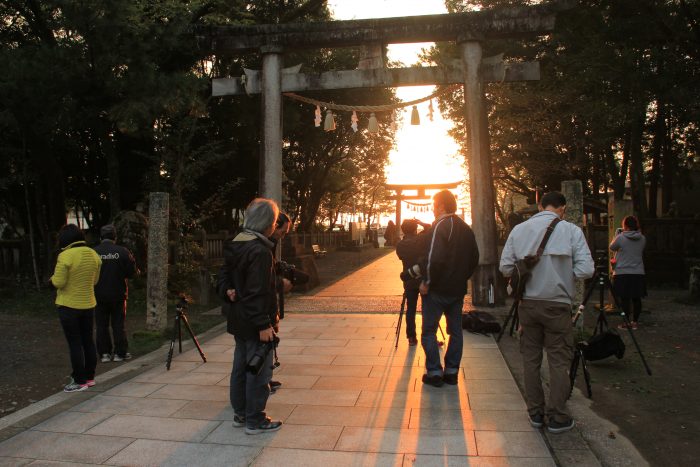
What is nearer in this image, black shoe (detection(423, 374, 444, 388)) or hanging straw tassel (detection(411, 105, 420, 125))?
black shoe (detection(423, 374, 444, 388))

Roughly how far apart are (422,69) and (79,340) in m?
8.05

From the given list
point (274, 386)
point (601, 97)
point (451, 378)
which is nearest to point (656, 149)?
point (601, 97)

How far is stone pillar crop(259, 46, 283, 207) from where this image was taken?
11.2 meters

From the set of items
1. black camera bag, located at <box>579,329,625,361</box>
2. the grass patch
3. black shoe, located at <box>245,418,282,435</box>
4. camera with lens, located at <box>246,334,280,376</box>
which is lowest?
the grass patch

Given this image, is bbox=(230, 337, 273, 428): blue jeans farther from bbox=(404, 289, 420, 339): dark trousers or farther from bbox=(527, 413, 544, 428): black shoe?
bbox=(404, 289, 420, 339): dark trousers

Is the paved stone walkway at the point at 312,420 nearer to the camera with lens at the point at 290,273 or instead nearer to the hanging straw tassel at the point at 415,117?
the camera with lens at the point at 290,273

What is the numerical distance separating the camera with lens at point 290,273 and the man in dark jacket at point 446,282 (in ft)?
4.02

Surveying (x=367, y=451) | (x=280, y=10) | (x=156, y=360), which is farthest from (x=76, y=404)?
(x=280, y=10)

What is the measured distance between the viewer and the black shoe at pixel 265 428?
166 inches

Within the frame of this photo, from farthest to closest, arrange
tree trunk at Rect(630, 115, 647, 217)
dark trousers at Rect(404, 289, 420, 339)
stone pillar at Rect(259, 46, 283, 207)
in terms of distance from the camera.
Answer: tree trunk at Rect(630, 115, 647, 217) → stone pillar at Rect(259, 46, 283, 207) → dark trousers at Rect(404, 289, 420, 339)

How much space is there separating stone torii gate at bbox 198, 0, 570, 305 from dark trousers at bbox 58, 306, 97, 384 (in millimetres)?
5814

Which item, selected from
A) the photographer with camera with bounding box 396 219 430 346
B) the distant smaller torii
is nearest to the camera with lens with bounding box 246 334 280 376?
the photographer with camera with bounding box 396 219 430 346

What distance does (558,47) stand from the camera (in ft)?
59.6

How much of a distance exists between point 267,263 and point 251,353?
2.25 feet
